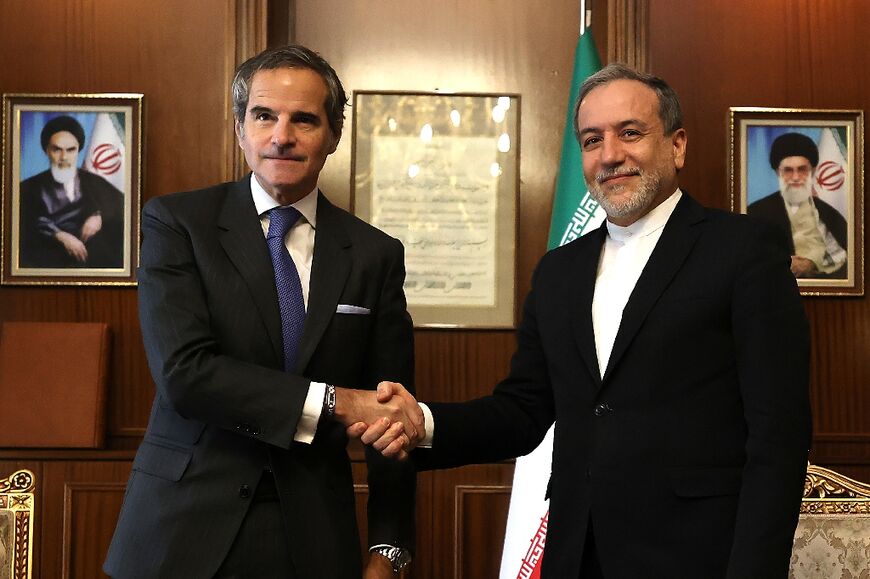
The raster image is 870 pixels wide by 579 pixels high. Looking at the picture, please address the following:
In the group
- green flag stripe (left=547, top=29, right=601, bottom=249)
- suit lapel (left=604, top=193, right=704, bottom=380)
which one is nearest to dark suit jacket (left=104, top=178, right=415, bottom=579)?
suit lapel (left=604, top=193, right=704, bottom=380)

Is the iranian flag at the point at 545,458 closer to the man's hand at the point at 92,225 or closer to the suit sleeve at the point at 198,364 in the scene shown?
the suit sleeve at the point at 198,364

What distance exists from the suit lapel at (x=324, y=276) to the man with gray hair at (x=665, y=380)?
0.72ft

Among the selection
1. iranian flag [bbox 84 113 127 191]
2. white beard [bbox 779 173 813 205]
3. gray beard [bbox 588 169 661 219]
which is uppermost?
iranian flag [bbox 84 113 127 191]

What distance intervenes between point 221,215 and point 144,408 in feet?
7.97

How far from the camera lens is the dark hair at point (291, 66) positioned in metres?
2.29

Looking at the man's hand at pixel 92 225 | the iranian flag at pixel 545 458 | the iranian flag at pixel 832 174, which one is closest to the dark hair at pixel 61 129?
the man's hand at pixel 92 225

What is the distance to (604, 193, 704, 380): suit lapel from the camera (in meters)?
2.18

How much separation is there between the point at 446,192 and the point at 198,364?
8.55 feet

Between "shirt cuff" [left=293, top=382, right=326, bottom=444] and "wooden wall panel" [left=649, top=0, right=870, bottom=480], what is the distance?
2.81m

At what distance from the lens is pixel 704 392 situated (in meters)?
2.12

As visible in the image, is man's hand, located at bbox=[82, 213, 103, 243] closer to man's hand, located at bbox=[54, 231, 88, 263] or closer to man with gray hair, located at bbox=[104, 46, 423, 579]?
man's hand, located at bbox=[54, 231, 88, 263]

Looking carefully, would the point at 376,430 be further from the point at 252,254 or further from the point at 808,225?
the point at 808,225

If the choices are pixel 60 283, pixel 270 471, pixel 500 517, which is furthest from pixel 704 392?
pixel 60 283

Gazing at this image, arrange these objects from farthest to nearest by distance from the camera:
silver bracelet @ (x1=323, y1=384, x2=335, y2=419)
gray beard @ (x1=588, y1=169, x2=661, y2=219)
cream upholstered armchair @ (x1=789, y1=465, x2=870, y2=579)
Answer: cream upholstered armchair @ (x1=789, y1=465, x2=870, y2=579) → gray beard @ (x1=588, y1=169, x2=661, y2=219) → silver bracelet @ (x1=323, y1=384, x2=335, y2=419)
